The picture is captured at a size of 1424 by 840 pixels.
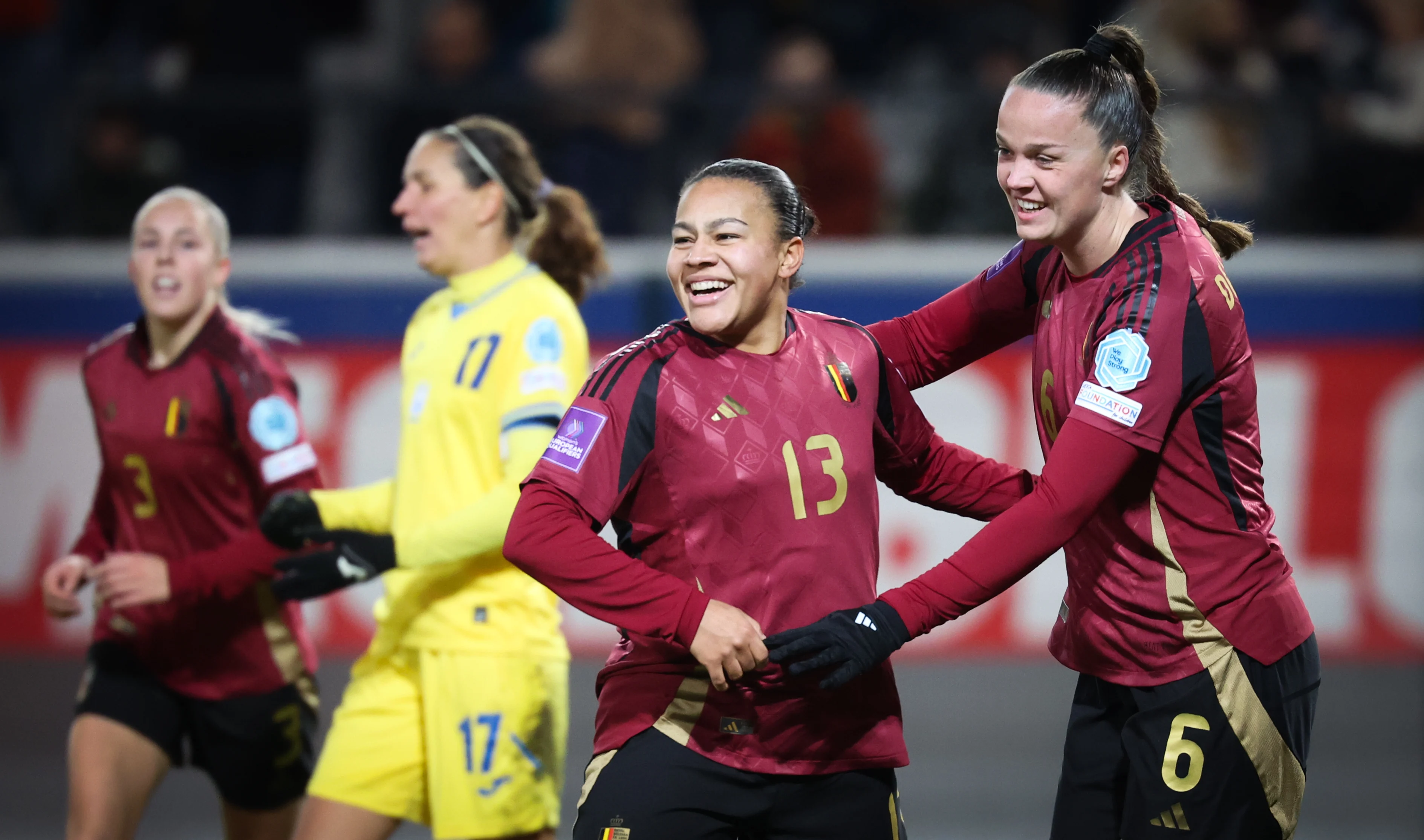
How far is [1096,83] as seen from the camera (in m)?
2.62

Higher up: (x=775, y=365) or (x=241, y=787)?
(x=775, y=365)

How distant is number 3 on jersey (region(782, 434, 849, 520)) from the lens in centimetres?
261

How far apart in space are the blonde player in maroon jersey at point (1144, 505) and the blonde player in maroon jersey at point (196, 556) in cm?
179

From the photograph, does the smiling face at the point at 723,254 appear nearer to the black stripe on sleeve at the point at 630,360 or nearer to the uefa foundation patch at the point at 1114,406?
the black stripe on sleeve at the point at 630,360

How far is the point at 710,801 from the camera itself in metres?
2.58

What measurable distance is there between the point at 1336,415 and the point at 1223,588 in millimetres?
4222

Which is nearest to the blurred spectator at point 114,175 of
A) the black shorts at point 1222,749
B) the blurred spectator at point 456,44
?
the blurred spectator at point 456,44

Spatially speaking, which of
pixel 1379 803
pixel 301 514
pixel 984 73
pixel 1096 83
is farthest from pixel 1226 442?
pixel 984 73

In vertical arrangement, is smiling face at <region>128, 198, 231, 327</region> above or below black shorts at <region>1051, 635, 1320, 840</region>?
above

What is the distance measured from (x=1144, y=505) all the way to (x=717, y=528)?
79cm

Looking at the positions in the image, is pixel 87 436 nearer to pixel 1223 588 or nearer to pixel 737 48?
pixel 737 48

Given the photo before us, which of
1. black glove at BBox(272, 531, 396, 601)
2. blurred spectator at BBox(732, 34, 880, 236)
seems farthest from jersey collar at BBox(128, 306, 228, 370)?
blurred spectator at BBox(732, 34, 880, 236)

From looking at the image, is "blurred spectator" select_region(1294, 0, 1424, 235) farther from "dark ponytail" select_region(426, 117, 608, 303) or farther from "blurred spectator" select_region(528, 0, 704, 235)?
"dark ponytail" select_region(426, 117, 608, 303)

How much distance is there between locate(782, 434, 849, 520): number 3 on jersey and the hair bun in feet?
2.82
